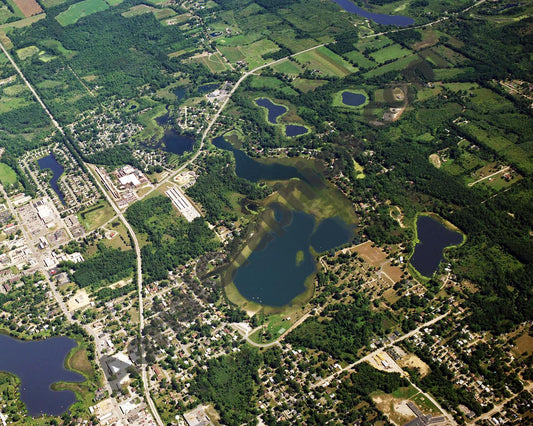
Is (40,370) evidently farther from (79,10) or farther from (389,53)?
(79,10)

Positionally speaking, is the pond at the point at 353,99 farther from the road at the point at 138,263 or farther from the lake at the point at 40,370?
the lake at the point at 40,370

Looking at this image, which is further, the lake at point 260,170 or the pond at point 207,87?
the pond at point 207,87

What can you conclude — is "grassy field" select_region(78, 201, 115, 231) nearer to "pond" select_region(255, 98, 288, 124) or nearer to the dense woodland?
the dense woodland

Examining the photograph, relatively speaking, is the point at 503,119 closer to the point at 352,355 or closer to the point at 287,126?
the point at 287,126

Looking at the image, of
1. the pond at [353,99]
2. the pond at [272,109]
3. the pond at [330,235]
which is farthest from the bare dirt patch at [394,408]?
the pond at [353,99]

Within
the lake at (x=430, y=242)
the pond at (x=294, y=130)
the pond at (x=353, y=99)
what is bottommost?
the lake at (x=430, y=242)

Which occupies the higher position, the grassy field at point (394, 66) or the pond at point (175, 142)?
the grassy field at point (394, 66)

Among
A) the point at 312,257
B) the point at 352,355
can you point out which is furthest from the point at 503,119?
the point at 352,355
